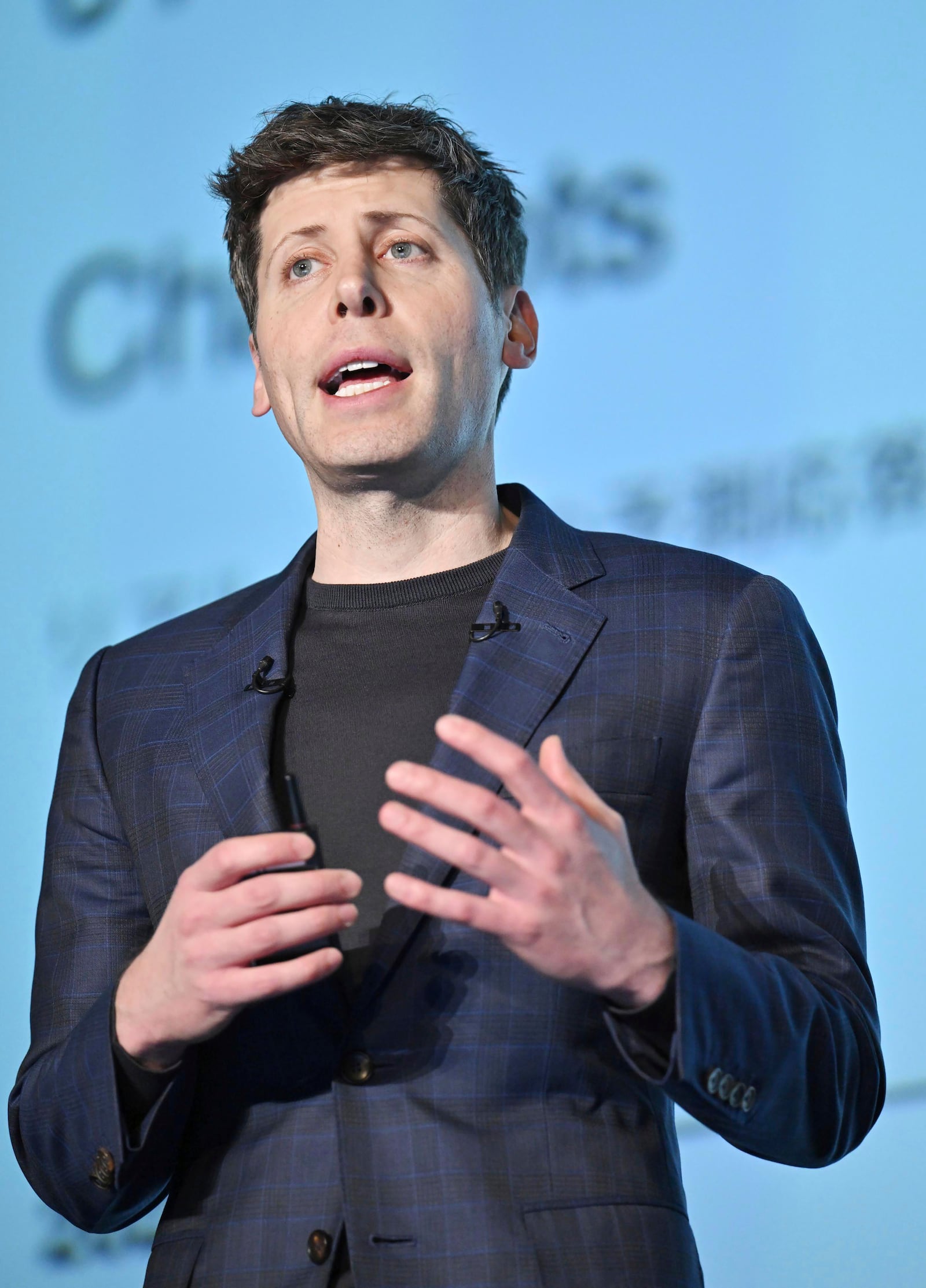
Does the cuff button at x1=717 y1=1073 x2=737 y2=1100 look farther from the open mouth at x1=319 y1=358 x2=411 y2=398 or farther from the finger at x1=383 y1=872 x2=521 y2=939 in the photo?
the open mouth at x1=319 y1=358 x2=411 y2=398

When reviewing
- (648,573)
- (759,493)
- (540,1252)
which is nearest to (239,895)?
(540,1252)

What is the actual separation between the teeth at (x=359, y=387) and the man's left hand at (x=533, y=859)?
89 cm

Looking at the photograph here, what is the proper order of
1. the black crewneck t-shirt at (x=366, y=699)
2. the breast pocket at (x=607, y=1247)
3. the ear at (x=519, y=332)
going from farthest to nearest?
the ear at (x=519, y=332), the black crewneck t-shirt at (x=366, y=699), the breast pocket at (x=607, y=1247)

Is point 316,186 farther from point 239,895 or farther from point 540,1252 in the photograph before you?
point 540,1252

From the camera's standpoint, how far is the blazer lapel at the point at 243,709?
182 centimetres

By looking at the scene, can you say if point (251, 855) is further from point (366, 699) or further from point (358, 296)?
point (358, 296)

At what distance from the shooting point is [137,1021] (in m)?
1.58

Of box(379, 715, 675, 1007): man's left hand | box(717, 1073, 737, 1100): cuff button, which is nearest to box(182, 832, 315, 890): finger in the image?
box(379, 715, 675, 1007): man's left hand

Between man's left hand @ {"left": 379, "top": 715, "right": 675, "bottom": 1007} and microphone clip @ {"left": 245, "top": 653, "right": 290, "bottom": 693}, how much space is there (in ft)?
2.46

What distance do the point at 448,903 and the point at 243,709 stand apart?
800mm

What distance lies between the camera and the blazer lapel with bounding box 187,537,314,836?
71.8 inches

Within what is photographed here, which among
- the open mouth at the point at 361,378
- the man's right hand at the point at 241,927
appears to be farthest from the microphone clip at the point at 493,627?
the man's right hand at the point at 241,927

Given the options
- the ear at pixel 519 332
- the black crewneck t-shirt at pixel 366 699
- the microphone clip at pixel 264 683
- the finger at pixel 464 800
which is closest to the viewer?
the finger at pixel 464 800

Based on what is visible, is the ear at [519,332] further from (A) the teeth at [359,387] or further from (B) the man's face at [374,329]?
(A) the teeth at [359,387]
